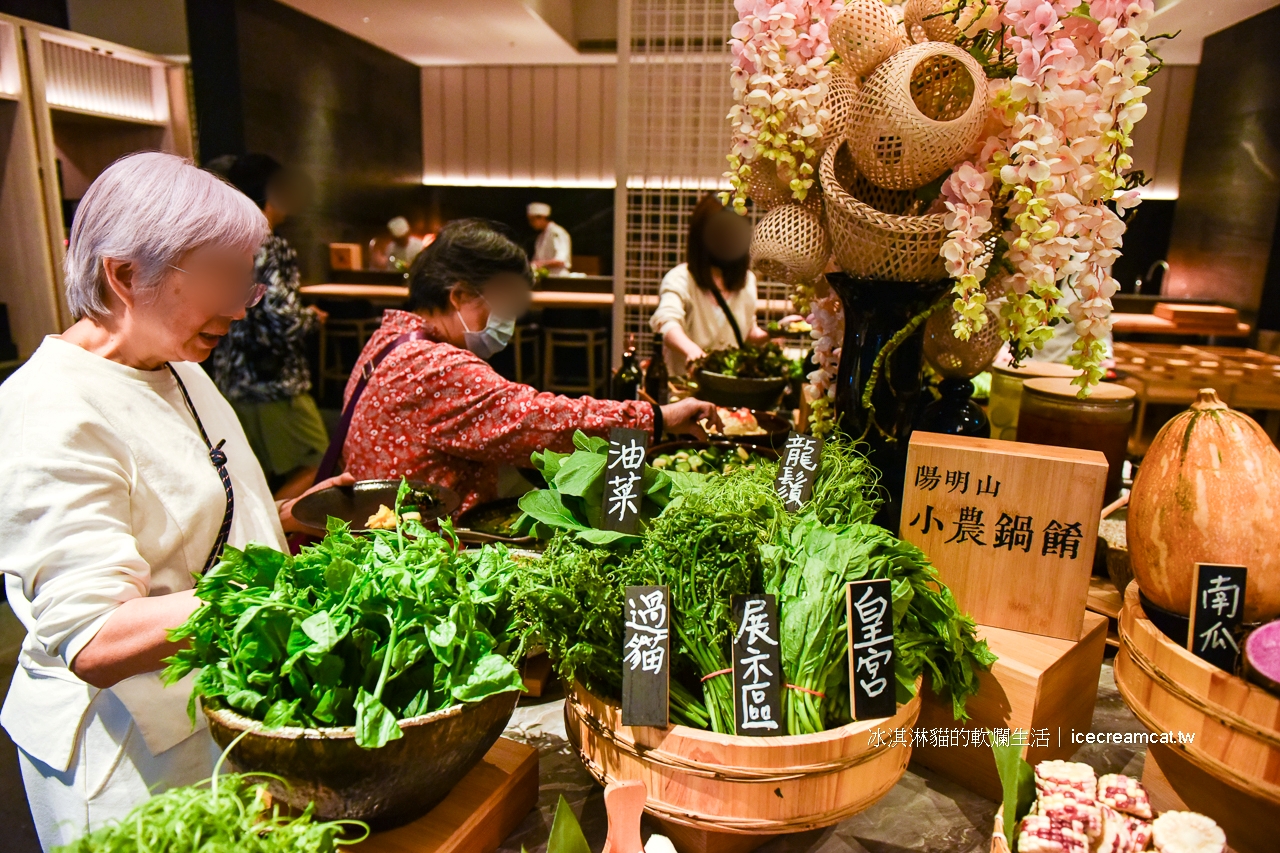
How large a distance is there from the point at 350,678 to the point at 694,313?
2.91 m

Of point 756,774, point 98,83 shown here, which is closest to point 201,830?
point 756,774

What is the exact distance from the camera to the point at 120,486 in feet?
3.33

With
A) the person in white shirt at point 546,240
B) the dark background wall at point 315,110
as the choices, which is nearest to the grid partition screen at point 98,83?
the dark background wall at point 315,110

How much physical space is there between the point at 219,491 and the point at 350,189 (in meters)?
8.04

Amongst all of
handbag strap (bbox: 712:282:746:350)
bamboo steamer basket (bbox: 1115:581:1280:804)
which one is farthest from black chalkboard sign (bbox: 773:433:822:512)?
handbag strap (bbox: 712:282:746:350)

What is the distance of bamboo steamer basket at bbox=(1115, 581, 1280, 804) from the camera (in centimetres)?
78

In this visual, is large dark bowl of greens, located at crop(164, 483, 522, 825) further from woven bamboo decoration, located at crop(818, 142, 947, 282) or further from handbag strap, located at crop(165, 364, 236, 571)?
woven bamboo decoration, located at crop(818, 142, 947, 282)

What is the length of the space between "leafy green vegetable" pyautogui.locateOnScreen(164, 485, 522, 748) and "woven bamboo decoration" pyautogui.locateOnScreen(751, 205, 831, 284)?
78 centimetres

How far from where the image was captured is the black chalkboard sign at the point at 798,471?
114 cm

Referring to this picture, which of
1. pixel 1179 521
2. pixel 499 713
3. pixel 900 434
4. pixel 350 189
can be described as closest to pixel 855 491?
pixel 900 434

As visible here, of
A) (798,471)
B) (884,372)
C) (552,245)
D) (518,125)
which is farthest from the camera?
(518,125)

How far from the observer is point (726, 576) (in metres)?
0.91

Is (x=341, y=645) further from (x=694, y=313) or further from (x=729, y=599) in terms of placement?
(x=694, y=313)

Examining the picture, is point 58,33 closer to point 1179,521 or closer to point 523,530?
point 523,530
